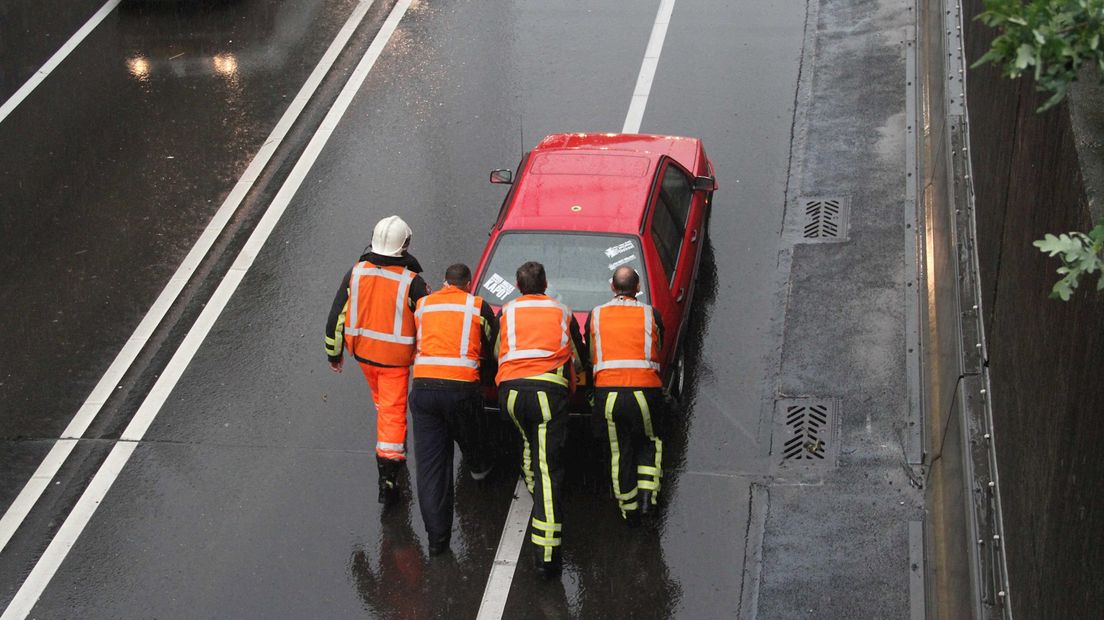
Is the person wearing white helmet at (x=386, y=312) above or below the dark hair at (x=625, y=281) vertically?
below

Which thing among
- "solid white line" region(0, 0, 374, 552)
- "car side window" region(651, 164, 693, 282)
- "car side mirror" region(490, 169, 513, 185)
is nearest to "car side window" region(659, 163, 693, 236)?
"car side window" region(651, 164, 693, 282)

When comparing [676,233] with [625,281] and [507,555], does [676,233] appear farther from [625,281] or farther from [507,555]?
[507,555]

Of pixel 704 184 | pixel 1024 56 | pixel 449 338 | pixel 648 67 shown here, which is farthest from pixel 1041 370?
pixel 648 67

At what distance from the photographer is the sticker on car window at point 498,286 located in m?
9.41

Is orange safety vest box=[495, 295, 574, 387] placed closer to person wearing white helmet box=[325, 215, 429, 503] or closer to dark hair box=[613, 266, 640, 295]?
dark hair box=[613, 266, 640, 295]

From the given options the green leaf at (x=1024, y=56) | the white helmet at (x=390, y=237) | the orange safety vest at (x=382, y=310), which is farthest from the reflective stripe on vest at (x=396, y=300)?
the green leaf at (x=1024, y=56)

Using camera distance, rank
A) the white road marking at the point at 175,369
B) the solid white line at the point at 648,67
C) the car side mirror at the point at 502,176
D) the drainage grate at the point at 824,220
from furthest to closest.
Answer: the solid white line at the point at 648,67, the drainage grate at the point at 824,220, the car side mirror at the point at 502,176, the white road marking at the point at 175,369

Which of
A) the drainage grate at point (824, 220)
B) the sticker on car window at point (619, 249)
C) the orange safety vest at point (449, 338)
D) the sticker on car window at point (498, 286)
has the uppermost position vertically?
the drainage grate at point (824, 220)

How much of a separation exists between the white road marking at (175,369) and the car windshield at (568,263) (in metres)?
2.68

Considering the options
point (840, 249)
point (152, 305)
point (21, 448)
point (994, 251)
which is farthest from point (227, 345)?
point (994, 251)

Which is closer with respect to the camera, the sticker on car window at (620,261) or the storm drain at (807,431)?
the storm drain at (807,431)

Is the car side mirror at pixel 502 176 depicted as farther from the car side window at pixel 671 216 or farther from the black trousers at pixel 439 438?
the black trousers at pixel 439 438

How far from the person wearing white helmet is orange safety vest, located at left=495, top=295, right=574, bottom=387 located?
0.67 m

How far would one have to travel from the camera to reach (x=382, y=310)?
8.66m
